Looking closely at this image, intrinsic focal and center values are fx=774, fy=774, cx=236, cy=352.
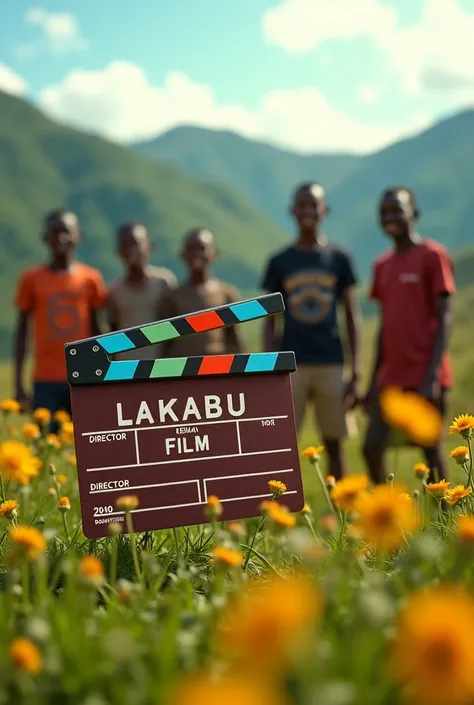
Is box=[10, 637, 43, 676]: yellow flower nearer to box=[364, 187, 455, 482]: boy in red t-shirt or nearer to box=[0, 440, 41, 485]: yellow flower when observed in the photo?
box=[0, 440, 41, 485]: yellow flower

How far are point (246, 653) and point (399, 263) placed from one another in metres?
4.55

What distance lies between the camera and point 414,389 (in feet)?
17.8

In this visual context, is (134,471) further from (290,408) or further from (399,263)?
(399,263)

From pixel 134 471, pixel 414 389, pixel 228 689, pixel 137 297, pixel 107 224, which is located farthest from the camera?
pixel 107 224

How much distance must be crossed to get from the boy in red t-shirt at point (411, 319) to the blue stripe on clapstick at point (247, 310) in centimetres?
232

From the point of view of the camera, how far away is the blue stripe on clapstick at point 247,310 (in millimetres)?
3192

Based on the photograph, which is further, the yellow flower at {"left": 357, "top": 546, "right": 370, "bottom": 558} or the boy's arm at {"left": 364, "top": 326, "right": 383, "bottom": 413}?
the boy's arm at {"left": 364, "top": 326, "right": 383, "bottom": 413}

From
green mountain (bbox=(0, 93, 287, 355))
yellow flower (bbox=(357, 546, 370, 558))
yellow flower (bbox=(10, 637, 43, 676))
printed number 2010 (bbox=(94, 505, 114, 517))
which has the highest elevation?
green mountain (bbox=(0, 93, 287, 355))

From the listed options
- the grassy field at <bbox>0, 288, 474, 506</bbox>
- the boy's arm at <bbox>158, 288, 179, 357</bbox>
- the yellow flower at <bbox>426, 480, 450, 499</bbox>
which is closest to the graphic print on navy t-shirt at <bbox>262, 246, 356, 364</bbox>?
the boy's arm at <bbox>158, 288, 179, 357</bbox>

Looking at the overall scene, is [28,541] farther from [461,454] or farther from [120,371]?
[461,454]

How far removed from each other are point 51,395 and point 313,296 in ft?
7.12

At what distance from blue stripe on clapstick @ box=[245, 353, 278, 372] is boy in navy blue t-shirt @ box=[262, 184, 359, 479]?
8.51ft

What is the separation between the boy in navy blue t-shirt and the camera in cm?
578

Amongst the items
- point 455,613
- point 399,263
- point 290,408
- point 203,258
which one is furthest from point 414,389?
point 455,613
